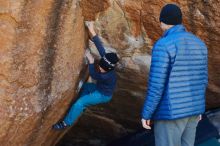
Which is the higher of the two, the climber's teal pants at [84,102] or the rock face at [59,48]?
the rock face at [59,48]

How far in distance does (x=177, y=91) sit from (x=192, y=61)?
0.28m

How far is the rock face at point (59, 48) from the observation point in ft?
13.5

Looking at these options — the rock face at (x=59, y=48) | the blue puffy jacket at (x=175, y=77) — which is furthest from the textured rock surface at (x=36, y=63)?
the blue puffy jacket at (x=175, y=77)

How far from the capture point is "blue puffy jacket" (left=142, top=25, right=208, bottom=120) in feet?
12.5

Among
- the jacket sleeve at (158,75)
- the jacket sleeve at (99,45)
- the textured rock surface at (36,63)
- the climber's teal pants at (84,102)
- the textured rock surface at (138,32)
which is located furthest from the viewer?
the climber's teal pants at (84,102)

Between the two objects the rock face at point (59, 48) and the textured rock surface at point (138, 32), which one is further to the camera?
the textured rock surface at point (138, 32)

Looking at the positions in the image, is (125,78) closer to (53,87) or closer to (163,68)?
(53,87)

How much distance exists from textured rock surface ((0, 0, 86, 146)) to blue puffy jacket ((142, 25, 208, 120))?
99 cm

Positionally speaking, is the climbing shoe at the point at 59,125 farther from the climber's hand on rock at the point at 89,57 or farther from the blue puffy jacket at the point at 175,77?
the blue puffy jacket at the point at 175,77

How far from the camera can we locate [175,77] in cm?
384

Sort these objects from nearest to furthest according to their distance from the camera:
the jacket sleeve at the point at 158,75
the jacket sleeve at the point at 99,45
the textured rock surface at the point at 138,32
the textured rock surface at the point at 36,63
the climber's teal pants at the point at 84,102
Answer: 1. the jacket sleeve at the point at 158,75
2. the textured rock surface at the point at 36,63
3. the textured rock surface at the point at 138,32
4. the jacket sleeve at the point at 99,45
5. the climber's teal pants at the point at 84,102

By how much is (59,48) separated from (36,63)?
0.94 ft

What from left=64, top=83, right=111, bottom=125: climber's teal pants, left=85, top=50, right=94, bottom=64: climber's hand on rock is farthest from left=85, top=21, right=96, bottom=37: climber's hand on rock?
left=64, top=83, right=111, bottom=125: climber's teal pants

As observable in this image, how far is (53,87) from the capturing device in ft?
14.8
